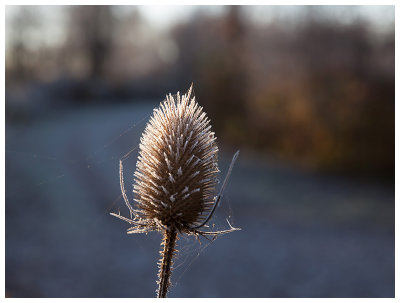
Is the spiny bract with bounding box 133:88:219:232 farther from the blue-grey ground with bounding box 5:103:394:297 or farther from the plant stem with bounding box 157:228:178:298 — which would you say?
the blue-grey ground with bounding box 5:103:394:297

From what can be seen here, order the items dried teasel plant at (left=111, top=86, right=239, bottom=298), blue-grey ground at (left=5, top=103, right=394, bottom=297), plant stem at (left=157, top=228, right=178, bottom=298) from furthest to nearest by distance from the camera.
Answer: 1. blue-grey ground at (left=5, top=103, right=394, bottom=297)
2. dried teasel plant at (left=111, top=86, right=239, bottom=298)
3. plant stem at (left=157, top=228, right=178, bottom=298)

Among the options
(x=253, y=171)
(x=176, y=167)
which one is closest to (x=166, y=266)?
(x=176, y=167)

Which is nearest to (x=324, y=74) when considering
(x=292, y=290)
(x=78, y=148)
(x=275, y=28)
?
(x=275, y=28)

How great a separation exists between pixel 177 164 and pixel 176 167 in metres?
0.02

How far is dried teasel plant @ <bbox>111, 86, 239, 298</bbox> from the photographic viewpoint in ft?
6.57

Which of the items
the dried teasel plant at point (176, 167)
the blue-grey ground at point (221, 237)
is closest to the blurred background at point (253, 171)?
the blue-grey ground at point (221, 237)

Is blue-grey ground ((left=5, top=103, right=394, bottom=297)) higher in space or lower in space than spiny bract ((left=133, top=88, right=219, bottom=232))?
lower

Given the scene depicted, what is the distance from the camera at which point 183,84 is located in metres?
25.2

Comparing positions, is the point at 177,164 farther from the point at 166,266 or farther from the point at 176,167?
the point at 166,266

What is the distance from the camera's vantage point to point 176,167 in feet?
6.64

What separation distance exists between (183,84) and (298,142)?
366 inches

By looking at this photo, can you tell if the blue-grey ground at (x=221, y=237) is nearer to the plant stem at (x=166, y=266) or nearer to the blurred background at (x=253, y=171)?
the blurred background at (x=253, y=171)

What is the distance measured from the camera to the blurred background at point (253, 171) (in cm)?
1188

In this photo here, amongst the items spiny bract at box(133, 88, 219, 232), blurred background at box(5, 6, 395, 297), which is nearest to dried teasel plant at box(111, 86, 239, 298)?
spiny bract at box(133, 88, 219, 232)
